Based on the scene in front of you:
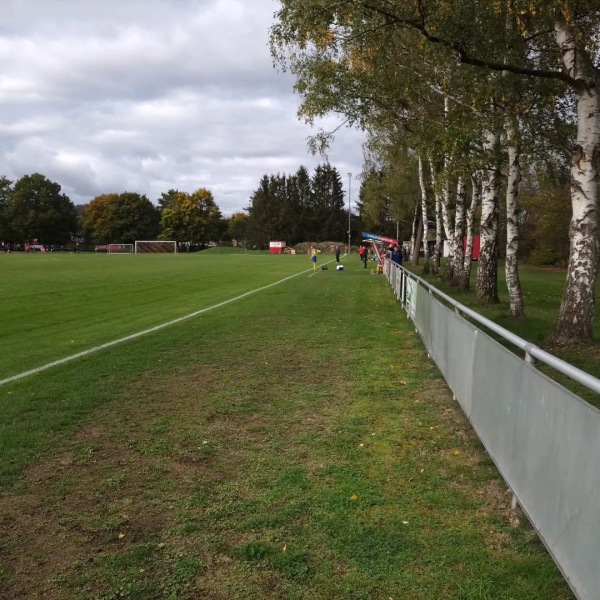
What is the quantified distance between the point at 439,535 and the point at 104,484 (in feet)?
8.49

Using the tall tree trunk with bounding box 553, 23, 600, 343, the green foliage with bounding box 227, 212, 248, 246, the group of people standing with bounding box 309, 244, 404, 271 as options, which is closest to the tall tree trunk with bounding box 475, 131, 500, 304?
the group of people standing with bounding box 309, 244, 404, 271

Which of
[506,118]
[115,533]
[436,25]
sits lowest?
[115,533]

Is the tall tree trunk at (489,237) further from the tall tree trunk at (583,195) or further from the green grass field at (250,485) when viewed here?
the green grass field at (250,485)

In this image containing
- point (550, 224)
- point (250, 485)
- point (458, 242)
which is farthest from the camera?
point (550, 224)

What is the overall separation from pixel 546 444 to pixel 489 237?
47.2 ft

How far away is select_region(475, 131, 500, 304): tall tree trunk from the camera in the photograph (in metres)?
16.1

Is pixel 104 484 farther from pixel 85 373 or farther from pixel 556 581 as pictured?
pixel 85 373

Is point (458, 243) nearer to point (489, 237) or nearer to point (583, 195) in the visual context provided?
point (489, 237)

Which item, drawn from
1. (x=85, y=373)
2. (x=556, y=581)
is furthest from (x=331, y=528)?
(x=85, y=373)

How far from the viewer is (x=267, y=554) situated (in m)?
3.56

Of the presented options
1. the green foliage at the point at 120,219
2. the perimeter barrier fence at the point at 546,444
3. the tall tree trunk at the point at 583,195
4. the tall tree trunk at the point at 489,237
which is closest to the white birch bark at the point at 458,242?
the tall tree trunk at the point at 489,237

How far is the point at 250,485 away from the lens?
180 inches

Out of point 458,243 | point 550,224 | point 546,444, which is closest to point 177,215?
point 550,224

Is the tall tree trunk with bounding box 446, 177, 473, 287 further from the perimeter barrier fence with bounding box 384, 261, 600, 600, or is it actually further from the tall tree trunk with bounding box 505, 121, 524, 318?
the perimeter barrier fence with bounding box 384, 261, 600, 600
